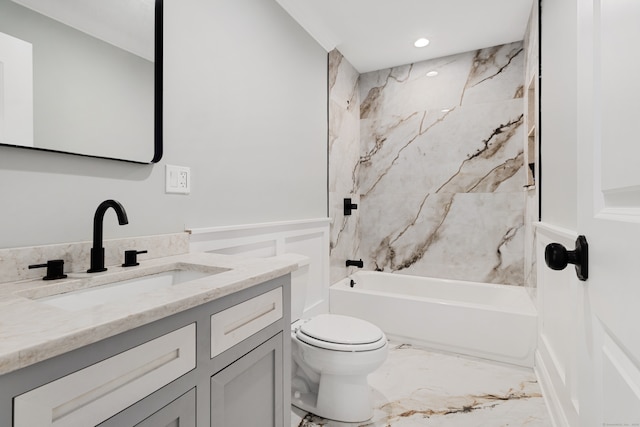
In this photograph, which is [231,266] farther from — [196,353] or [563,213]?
[563,213]

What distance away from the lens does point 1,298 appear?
722 mm

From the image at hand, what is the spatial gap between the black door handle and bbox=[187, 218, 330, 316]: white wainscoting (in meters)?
1.31

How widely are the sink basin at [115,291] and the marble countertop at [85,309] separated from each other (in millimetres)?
16

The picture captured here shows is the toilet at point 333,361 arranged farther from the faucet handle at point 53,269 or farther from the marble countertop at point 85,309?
the faucet handle at point 53,269

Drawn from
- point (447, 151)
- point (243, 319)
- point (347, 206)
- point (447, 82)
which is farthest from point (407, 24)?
point (243, 319)

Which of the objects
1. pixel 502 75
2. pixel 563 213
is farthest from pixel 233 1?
pixel 502 75

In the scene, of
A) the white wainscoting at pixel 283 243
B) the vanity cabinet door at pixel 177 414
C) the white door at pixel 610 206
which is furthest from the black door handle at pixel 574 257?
the white wainscoting at pixel 283 243

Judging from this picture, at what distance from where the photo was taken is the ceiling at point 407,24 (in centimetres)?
220

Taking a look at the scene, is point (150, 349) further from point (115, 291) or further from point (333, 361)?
point (333, 361)

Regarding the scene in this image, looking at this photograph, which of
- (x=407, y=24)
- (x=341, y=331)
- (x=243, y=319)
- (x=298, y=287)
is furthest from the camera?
(x=407, y=24)

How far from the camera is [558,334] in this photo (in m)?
1.56

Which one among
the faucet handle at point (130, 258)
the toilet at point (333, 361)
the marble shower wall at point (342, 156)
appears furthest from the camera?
the marble shower wall at point (342, 156)

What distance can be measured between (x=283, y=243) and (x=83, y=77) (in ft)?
4.36

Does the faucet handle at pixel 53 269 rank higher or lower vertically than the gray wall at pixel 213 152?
lower
